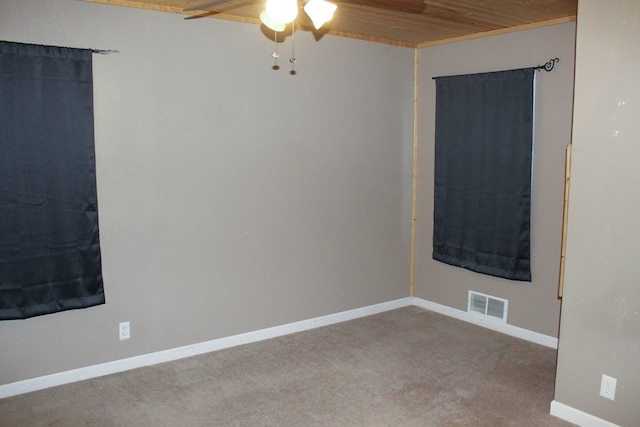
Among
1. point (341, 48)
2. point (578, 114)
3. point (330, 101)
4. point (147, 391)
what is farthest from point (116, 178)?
point (578, 114)

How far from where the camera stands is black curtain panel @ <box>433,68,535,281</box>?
4176mm

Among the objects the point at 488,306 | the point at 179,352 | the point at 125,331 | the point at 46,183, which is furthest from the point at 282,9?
the point at 488,306

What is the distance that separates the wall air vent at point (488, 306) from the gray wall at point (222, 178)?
754 millimetres

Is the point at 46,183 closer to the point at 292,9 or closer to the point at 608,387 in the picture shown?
the point at 292,9

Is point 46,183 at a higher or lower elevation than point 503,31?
lower

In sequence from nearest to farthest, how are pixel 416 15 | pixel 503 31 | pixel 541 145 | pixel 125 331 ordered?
pixel 125 331
pixel 416 15
pixel 541 145
pixel 503 31

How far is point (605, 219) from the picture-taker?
9.23 ft

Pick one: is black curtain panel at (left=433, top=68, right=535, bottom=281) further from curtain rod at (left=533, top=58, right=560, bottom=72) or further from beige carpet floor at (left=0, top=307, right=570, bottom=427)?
beige carpet floor at (left=0, top=307, right=570, bottom=427)

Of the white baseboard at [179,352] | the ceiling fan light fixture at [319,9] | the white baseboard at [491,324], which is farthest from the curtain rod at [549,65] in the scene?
the white baseboard at [179,352]

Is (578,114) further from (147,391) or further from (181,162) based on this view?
(147,391)

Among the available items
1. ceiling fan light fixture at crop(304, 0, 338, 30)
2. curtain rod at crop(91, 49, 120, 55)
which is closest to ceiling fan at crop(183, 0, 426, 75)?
ceiling fan light fixture at crop(304, 0, 338, 30)

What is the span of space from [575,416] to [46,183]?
11.3ft

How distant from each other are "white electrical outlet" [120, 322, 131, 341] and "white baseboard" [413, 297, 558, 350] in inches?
108

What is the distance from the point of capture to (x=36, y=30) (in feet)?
10.4
